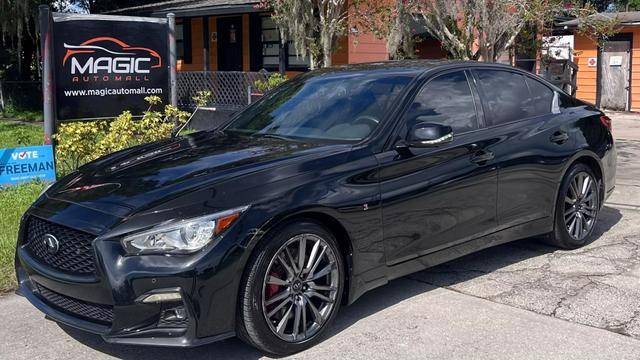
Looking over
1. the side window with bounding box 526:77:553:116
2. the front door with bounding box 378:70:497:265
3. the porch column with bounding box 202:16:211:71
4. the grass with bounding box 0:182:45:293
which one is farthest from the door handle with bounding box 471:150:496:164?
the porch column with bounding box 202:16:211:71

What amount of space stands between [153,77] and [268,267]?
6.22 m

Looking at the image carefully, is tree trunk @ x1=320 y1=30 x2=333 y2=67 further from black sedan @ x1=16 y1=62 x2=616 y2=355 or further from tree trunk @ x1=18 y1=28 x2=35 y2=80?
tree trunk @ x1=18 y1=28 x2=35 y2=80

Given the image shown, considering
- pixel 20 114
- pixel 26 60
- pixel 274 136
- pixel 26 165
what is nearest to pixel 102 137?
pixel 26 165

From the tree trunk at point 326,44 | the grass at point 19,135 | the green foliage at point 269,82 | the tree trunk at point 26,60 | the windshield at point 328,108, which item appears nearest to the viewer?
the windshield at point 328,108

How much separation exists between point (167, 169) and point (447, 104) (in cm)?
216

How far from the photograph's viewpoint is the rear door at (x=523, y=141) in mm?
5281

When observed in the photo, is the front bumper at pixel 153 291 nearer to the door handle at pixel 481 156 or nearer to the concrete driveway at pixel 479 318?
the concrete driveway at pixel 479 318

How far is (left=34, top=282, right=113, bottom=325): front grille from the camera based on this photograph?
11.8ft

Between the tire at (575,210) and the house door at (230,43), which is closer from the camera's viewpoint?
the tire at (575,210)

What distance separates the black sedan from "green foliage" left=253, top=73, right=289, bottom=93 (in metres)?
6.56

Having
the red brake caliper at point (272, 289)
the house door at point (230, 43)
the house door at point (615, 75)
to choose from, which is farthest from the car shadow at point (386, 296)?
the house door at point (615, 75)

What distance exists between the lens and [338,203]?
4109 mm

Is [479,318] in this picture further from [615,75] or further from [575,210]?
[615,75]

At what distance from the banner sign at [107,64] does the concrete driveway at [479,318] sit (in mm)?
4144
